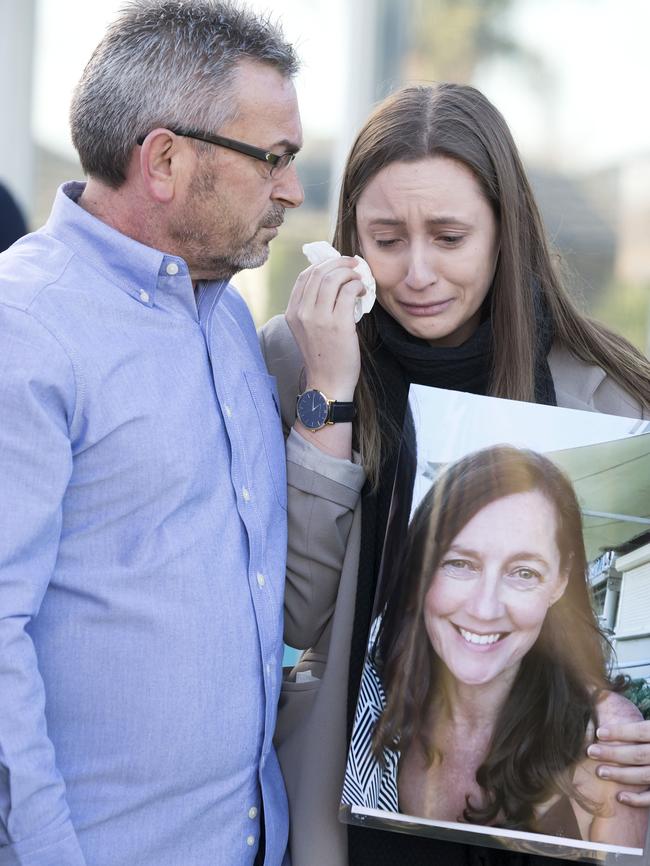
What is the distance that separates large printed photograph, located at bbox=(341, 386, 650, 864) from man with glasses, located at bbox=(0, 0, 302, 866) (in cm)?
22

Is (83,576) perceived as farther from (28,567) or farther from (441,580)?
(441,580)

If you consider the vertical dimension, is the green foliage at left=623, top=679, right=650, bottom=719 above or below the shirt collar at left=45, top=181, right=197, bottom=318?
below

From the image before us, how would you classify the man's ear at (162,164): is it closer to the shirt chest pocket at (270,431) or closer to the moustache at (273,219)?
the moustache at (273,219)

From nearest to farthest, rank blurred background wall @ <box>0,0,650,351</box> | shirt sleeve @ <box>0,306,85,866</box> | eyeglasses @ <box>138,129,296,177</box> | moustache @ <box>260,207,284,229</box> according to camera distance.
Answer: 1. shirt sleeve @ <box>0,306,85,866</box>
2. eyeglasses @ <box>138,129,296,177</box>
3. moustache @ <box>260,207,284,229</box>
4. blurred background wall @ <box>0,0,650,351</box>

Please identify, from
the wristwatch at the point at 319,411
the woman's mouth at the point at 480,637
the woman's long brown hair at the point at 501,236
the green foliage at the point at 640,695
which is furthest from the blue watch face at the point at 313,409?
the green foliage at the point at 640,695

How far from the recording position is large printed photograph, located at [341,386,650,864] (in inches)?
71.4

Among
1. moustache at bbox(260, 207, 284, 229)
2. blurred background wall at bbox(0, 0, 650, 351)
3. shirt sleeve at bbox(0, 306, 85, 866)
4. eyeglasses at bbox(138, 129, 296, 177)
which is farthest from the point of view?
blurred background wall at bbox(0, 0, 650, 351)

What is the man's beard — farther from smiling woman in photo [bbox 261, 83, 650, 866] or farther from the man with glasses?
smiling woman in photo [bbox 261, 83, 650, 866]

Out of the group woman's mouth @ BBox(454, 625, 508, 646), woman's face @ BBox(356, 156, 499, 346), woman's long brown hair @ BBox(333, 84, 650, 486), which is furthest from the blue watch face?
woman's mouth @ BBox(454, 625, 508, 646)

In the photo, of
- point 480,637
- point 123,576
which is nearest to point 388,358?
point 480,637

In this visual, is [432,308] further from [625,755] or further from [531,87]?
[531,87]

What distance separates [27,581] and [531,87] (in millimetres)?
3958

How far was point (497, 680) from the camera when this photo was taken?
184cm

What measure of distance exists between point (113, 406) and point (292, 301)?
566 mm
